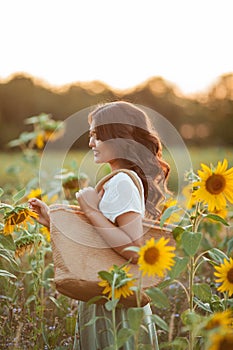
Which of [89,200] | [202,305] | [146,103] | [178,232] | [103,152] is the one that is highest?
[103,152]

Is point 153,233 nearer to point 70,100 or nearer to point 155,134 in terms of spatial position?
point 155,134

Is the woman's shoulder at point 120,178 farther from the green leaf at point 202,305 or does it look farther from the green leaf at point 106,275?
the green leaf at point 202,305

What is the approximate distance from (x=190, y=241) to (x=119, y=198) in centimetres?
22

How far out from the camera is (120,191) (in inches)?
72.3

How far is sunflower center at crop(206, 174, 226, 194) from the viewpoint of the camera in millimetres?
1802

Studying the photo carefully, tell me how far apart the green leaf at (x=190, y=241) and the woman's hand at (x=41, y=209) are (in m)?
0.45

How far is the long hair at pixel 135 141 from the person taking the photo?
1948mm

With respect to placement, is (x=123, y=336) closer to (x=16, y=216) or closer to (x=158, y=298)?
(x=158, y=298)

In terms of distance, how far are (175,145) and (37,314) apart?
790 mm

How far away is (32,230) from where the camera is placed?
2297 mm

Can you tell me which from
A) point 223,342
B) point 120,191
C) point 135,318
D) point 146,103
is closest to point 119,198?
point 120,191

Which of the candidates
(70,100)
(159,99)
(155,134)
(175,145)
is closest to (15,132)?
(70,100)

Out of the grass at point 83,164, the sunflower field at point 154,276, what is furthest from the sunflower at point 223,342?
the grass at point 83,164

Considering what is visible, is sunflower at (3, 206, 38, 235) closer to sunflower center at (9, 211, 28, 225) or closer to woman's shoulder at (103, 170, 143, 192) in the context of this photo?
sunflower center at (9, 211, 28, 225)
